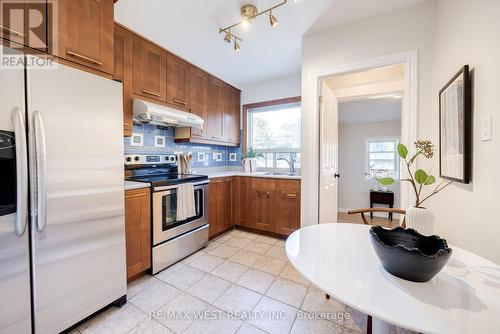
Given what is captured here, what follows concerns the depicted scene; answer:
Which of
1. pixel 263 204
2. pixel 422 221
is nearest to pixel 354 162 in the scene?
pixel 263 204

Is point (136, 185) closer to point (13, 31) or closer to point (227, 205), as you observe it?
point (13, 31)

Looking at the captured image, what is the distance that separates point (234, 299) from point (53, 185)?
1.49 metres

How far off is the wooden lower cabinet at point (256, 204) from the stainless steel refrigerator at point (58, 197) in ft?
4.74

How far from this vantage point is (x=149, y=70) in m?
2.26

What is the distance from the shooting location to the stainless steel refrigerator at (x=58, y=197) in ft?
3.50

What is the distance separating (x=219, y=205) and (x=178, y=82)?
68.5 inches

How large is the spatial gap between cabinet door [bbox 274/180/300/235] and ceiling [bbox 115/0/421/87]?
1.71 metres

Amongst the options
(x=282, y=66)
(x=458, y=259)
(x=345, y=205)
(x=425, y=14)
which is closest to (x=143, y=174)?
(x=282, y=66)

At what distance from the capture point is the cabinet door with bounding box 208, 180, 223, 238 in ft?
9.14

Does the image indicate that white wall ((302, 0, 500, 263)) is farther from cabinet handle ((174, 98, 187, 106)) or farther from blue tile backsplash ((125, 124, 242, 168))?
blue tile backsplash ((125, 124, 242, 168))

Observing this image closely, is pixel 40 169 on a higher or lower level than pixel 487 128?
lower

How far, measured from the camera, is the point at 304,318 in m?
1.47

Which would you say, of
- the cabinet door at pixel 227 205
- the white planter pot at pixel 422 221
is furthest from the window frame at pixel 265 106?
the white planter pot at pixel 422 221

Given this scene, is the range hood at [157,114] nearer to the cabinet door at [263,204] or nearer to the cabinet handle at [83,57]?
the cabinet handle at [83,57]
